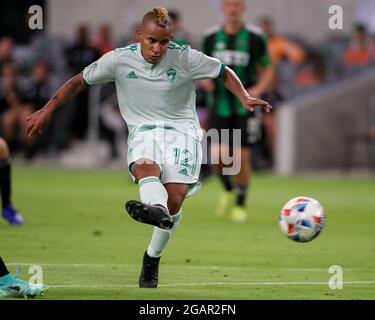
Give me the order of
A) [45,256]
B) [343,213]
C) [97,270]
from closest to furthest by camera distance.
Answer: [97,270] → [45,256] → [343,213]

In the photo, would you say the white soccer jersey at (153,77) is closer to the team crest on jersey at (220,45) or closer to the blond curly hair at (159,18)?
the blond curly hair at (159,18)

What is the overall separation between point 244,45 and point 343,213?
2.95 metres

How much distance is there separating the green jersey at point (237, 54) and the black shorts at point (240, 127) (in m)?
0.07

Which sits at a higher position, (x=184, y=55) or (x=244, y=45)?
(x=244, y=45)

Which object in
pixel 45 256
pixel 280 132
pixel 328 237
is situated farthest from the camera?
pixel 280 132

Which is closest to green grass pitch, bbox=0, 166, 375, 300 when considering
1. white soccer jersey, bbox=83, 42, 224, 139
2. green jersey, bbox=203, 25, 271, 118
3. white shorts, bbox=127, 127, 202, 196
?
white shorts, bbox=127, 127, 202, 196

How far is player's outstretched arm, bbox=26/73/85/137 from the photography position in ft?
28.4

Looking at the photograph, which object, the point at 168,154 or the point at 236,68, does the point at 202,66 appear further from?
the point at 236,68

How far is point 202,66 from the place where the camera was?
29.0ft

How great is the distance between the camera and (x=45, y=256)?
10.5 m

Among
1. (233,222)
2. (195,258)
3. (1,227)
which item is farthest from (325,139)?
(195,258)

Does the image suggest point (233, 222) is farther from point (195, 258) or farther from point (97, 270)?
point (97, 270)

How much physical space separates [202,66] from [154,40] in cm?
51

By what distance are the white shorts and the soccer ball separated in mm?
866
